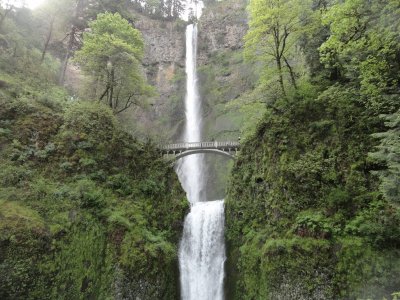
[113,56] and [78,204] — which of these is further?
[113,56]

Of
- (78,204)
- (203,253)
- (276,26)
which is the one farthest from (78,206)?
(276,26)

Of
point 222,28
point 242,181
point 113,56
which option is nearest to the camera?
point 242,181

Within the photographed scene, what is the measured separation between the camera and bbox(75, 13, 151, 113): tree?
2009cm

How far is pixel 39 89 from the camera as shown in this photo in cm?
2016

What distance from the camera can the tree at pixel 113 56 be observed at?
2009 cm

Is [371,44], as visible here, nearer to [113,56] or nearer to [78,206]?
[78,206]

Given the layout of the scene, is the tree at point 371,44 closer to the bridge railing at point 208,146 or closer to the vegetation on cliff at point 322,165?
the vegetation on cliff at point 322,165

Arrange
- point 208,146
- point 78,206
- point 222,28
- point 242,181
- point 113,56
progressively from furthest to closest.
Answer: point 222,28 < point 208,146 < point 113,56 < point 242,181 < point 78,206

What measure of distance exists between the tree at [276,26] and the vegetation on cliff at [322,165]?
58 millimetres

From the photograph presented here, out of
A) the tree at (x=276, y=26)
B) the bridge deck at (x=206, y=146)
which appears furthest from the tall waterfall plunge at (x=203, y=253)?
the tree at (x=276, y=26)

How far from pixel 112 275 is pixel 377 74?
13468 mm

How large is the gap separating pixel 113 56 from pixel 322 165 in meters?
15.0

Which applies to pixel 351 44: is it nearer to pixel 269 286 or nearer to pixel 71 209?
pixel 269 286

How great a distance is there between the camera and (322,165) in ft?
42.9
